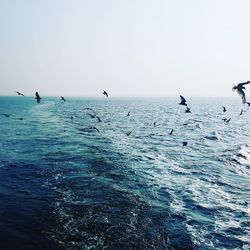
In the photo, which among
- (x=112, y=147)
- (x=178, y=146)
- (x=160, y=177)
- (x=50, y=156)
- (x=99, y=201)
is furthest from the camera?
(x=178, y=146)

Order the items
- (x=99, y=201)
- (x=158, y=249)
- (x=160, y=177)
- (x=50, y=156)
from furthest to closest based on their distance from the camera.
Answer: (x=50, y=156) < (x=160, y=177) < (x=99, y=201) < (x=158, y=249)

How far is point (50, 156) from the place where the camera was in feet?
101

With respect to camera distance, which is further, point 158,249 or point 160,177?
point 160,177

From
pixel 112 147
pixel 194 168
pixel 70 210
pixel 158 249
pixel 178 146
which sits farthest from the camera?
pixel 178 146

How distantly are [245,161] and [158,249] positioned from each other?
831 inches

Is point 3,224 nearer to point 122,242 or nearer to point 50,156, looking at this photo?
point 122,242

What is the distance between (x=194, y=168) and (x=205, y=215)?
1071cm

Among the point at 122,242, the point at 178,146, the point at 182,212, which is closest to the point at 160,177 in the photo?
the point at 182,212

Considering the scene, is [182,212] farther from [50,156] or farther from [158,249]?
[50,156]

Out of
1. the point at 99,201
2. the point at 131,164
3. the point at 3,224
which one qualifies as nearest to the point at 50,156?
the point at 131,164

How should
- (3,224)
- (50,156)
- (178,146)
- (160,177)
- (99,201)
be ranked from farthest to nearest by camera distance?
(178,146) < (50,156) < (160,177) < (99,201) < (3,224)

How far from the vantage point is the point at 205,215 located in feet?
59.8

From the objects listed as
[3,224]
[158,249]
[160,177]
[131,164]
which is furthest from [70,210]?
[131,164]

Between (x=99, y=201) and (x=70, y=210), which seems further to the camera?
(x=99, y=201)
